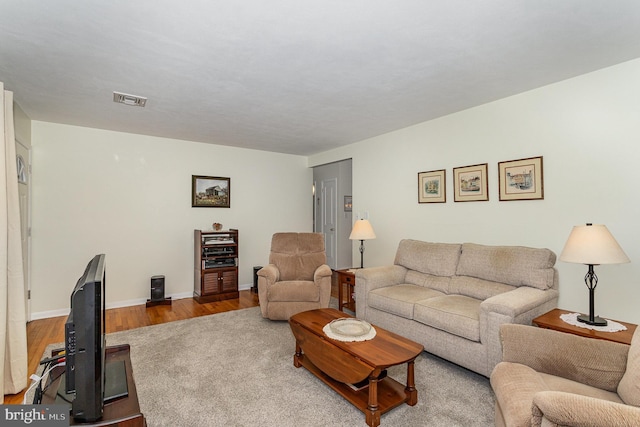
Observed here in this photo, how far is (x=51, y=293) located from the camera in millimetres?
4059

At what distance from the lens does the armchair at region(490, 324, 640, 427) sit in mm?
1285

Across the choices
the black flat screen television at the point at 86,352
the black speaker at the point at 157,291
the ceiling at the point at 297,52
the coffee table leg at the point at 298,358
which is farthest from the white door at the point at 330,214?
the black flat screen television at the point at 86,352

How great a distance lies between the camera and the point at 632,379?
52.7 inches

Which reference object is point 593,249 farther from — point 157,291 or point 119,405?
point 157,291

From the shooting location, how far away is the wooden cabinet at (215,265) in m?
4.74

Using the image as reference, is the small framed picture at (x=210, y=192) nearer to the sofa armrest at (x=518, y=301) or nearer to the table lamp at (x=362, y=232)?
the table lamp at (x=362, y=232)

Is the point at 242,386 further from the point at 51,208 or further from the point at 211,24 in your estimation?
the point at 51,208

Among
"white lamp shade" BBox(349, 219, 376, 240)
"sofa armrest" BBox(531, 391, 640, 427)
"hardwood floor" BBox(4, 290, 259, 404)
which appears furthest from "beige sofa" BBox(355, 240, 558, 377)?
"hardwood floor" BBox(4, 290, 259, 404)

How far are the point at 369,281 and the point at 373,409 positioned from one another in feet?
5.23

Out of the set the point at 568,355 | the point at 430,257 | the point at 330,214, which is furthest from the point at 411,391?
the point at 330,214

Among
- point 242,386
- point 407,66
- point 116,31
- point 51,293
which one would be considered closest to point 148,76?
point 116,31

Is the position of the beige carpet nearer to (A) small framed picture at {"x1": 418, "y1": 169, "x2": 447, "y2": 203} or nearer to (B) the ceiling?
(A) small framed picture at {"x1": 418, "y1": 169, "x2": 447, "y2": 203}

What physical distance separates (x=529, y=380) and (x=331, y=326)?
1284mm

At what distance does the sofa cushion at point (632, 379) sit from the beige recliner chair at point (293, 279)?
2.70 m
